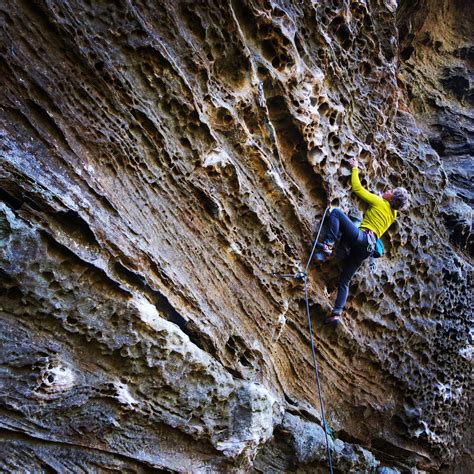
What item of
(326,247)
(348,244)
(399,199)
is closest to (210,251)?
(326,247)

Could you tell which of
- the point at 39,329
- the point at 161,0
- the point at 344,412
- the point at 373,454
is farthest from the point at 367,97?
the point at 39,329

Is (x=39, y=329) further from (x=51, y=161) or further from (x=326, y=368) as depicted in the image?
(x=326, y=368)

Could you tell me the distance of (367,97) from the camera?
6328 millimetres

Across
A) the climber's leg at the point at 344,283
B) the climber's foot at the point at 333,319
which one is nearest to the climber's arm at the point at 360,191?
the climber's leg at the point at 344,283

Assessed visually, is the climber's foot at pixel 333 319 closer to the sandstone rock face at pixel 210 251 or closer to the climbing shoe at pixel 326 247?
the sandstone rock face at pixel 210 251

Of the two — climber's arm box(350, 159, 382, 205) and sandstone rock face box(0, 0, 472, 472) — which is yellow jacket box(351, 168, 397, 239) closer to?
climber's arm box(350, 159, 382, 205)

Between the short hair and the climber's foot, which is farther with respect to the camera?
the short hair

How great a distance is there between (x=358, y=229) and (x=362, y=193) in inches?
21.6

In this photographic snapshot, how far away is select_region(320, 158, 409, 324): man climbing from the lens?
5145 millimetres

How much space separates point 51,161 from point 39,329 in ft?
4.11

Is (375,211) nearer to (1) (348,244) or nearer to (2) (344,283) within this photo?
(1) (348,244)

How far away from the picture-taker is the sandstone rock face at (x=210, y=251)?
3.29 m

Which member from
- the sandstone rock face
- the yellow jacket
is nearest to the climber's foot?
the sandstone rock face

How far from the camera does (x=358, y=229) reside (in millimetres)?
5191
